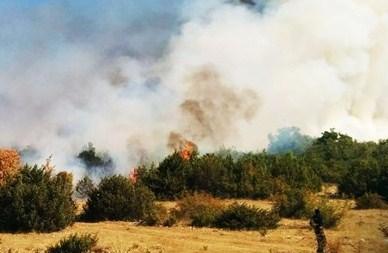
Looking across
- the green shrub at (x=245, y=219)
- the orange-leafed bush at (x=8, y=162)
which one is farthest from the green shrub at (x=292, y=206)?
the orange-leafed bush at (x=8, y=162)

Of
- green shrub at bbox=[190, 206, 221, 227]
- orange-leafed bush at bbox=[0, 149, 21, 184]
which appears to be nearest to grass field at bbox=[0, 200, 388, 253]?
green shrub at bbox=[190, 206, 221, 227]

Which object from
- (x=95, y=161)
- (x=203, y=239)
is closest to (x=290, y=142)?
(x=95, y=161)

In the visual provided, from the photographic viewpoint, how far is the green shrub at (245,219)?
1803 cm

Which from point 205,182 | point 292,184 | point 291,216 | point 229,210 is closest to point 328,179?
point 292,184

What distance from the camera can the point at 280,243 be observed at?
15750 millimetres

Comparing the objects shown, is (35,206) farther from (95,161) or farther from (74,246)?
(95,161)

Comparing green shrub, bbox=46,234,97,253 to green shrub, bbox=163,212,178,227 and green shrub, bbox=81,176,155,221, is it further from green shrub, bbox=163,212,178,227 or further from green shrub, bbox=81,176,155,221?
green shrub, bbox=81,176,155,221

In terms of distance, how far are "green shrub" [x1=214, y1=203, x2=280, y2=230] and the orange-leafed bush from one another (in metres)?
7.52

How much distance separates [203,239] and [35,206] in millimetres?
4162

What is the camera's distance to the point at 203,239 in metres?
16.0

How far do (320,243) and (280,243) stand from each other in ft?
12.2

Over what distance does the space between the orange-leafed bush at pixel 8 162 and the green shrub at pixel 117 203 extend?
12.5ft

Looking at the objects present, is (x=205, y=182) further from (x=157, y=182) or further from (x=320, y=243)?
(x=320, y=243)

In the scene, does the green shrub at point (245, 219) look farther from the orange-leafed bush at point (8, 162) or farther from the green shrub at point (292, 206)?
the orange-leafed bush at point (8, 162)
